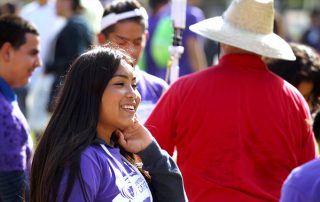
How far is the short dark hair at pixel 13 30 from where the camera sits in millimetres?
5258

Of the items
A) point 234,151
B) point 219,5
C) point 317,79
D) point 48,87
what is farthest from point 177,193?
point 219,5

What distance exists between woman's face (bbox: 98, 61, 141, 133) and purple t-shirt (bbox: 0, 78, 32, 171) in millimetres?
1116

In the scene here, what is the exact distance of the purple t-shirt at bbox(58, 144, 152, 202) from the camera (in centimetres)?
327

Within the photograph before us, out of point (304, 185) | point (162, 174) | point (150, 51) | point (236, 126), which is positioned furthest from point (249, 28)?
point (150, 51)

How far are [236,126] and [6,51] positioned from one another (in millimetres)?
1493

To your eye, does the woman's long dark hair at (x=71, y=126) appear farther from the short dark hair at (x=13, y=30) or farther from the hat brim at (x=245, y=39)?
the short dark hair at (x=13, y=30)

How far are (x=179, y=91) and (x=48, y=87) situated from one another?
4.52 m

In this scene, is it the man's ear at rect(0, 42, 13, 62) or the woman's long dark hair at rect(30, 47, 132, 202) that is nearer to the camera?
the woman's long dark hair at rect(30, 47, 132, 202)

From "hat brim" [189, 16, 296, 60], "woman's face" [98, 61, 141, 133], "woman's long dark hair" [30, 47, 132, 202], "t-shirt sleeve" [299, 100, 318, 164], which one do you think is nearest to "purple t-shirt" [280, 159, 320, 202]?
"woman's face" [98, 61, 141, 133]

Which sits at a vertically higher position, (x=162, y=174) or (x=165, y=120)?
(x=162, y=174)

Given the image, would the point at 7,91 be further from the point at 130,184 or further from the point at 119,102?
the point at 130,184

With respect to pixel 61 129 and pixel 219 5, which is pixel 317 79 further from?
pixel 219 5

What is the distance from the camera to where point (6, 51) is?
5203 millimetres

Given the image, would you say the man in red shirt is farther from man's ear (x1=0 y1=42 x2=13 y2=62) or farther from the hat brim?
man's ear (x1=0 y1=42 x2=13 y2=62)
